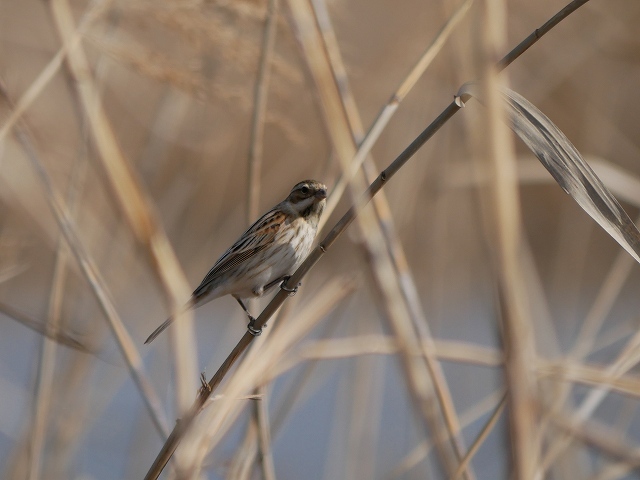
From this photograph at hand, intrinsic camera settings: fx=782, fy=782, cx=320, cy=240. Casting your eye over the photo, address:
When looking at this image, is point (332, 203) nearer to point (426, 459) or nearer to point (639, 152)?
point (426, 459)

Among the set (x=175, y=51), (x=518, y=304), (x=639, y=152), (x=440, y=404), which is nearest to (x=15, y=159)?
(x=175, y=51)

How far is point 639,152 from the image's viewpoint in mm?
3359

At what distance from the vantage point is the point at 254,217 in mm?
2225

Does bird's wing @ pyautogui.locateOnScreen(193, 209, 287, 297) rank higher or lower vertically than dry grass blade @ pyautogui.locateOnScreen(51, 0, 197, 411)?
higher

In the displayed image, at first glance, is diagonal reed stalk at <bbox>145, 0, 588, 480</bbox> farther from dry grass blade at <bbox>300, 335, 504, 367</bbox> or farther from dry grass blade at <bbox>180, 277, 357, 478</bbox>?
dry grass blade at <bbox>300, 335, 504, 367</bbox>

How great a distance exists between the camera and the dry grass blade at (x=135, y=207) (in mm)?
1864

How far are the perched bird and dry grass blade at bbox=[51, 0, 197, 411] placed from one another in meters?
0.48

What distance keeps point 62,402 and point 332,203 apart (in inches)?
51.0

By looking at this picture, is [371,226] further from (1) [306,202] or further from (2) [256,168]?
(1) [306,202]

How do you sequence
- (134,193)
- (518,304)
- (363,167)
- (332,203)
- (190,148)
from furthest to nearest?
(190,148) < (363,167) < (332,203) < (134,193) < (518,304)

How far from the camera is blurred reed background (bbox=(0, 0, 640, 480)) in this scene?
1.91 metres

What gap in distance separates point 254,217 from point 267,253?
1.57ft

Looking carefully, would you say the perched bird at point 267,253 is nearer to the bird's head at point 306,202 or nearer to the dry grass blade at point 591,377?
the bird's head at point 306,202

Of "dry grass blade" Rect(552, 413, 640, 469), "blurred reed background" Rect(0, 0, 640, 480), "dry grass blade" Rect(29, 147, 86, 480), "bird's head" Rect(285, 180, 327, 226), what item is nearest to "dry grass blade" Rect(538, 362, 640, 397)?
"blurred reed background" Rect(0, 0, 640, 480)
